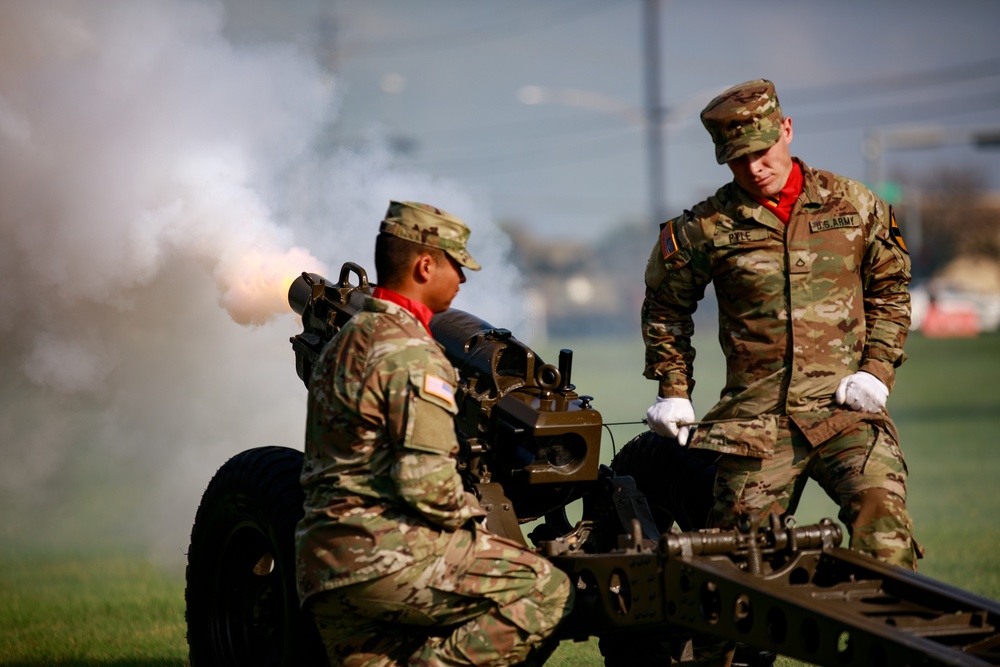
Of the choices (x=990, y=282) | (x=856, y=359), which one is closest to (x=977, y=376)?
(x=856, y=359)

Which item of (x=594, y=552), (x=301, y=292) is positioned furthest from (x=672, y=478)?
(x=301, y=292)

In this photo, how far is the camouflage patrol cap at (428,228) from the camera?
4.98m

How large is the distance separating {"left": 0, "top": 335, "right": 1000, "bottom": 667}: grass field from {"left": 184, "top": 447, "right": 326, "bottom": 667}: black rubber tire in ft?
4.15

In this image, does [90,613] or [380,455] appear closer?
[380,455]

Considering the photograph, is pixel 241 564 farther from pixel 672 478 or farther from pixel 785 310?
pixel 785 310

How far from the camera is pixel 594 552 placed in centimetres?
580

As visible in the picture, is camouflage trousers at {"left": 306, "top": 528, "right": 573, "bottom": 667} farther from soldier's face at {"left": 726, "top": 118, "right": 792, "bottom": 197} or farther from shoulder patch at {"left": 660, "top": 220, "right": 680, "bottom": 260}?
soldier's face at {"left": 726, "top": 118, "right": 792, "bottom": 197}

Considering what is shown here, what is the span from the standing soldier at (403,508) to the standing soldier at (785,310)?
1037mm

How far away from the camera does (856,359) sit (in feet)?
18.7

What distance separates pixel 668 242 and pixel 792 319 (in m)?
0.59

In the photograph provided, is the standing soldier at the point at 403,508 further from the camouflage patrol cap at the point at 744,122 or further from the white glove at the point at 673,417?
the camouflage patrol cap at the point at 744,122

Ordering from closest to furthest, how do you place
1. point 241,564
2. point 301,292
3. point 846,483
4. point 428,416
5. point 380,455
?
point 428,416
point 380,455
point 846,483
point 241,564
point 301,292

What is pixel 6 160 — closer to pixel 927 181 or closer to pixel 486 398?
pixel 486 398

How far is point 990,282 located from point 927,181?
11.9 meters
